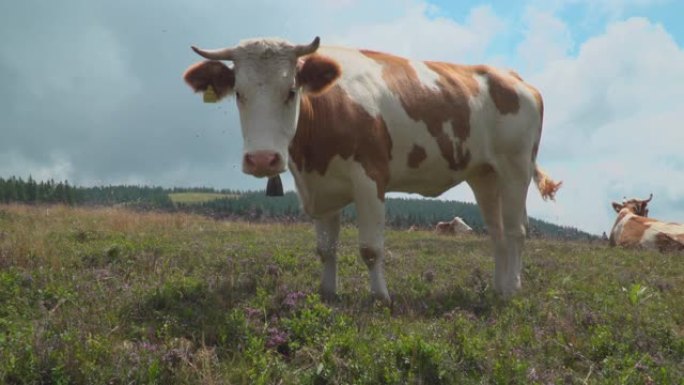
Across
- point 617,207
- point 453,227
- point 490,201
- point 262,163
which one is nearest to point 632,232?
point 617,207

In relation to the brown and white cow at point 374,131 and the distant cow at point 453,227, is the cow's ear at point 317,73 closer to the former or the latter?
the brown and white cow at point 374,131

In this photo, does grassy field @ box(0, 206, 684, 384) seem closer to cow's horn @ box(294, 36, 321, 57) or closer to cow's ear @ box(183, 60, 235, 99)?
cow's ear @ box(183, 60, 235, 99)

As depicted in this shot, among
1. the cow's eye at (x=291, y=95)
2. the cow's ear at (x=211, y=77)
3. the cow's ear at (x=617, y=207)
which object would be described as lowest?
the cow's ear at (x=617, y=207)

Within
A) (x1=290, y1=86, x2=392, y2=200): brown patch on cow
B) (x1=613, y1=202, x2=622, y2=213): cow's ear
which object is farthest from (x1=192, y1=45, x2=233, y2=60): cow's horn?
(x1=613, y1=202, x2=622, y2=213): cow's ear

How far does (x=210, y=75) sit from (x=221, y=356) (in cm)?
327

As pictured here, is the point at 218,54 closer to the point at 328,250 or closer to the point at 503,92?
the point at 328,250

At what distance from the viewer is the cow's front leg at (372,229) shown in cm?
709

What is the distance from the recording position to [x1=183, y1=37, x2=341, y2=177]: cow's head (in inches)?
237

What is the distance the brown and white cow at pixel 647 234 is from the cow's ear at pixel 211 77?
15.1m

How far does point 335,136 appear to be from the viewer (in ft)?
23.4

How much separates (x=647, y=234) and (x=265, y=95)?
1628cm

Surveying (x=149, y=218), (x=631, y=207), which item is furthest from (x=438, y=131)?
(x=631, y=207)

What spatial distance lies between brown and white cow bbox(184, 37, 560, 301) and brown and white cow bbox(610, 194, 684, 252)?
10166mm

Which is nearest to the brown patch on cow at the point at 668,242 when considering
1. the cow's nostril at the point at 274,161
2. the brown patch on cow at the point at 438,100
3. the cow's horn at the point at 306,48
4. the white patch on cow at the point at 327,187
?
the brown patch on cow at the point at 438,100
